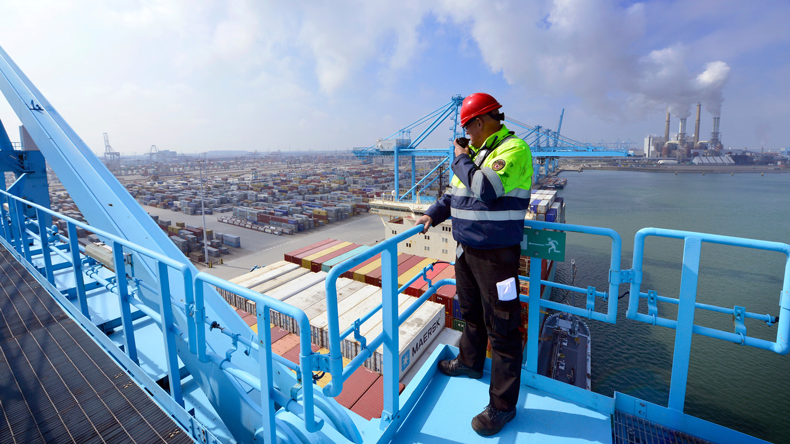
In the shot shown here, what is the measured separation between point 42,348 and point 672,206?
173 ft

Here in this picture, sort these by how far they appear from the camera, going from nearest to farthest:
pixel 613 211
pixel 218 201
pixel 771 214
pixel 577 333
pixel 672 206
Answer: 1. pixel 577 333
2. pixel 771 214
3. pixel 613 211
4. pixel 672 206
5. pixel 218 201

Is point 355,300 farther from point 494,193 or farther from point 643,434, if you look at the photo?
point 494,193

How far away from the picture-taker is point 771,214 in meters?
36.6

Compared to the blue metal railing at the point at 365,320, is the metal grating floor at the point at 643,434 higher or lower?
lower

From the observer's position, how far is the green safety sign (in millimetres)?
1993

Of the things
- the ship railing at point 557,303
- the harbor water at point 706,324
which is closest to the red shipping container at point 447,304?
the harbor water at point 706,324

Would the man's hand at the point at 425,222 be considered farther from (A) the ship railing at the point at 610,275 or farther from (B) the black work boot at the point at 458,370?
(B) the black work boot at the point at 458,370

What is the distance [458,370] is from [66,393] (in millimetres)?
2305

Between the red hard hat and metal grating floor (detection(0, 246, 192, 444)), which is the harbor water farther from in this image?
metal grating floor (detection(0, 246, 192, 444))

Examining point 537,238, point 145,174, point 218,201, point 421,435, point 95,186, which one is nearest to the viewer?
point 421,435

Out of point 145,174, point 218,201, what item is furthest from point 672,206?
point 145,174

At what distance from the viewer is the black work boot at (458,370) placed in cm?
228

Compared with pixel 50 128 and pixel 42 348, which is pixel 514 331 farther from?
pixel 50 128

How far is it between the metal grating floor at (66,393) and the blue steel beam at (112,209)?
0.26 m
